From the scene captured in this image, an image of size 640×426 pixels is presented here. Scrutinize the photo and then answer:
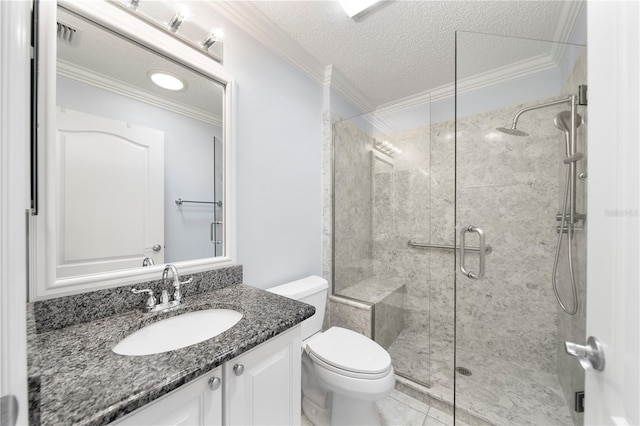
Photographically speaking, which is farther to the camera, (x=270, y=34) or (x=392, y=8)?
(x=270, y=34)

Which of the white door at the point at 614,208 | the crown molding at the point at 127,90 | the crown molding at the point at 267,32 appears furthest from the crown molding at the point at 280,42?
the white door at the point at 614,208

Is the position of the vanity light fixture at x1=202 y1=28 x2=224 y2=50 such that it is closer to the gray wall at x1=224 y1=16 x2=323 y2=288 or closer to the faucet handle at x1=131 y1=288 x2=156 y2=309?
the gray wall at x1=224 y1=16 x2=323 y2=288

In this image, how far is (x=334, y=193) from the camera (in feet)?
6.68

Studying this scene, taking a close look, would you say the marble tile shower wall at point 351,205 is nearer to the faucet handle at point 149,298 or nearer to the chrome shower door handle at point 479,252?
the chrome shower door handle at point 479,252

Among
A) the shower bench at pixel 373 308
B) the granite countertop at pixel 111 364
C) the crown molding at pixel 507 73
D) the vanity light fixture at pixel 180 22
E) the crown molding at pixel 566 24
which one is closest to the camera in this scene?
the granite countertop at pixel 111 364

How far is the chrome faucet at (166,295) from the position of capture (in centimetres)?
97

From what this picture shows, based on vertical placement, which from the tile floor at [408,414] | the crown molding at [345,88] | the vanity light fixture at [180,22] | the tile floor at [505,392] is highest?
the crown molding at [345,88]


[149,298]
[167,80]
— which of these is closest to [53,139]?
[167,80]

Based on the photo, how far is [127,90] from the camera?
1.03 meters

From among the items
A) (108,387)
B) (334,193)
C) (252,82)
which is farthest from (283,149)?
(108,387)

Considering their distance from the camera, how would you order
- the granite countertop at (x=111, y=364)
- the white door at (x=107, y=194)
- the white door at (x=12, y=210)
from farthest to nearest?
the white door at (x=107, y=194) → the granite countertop at (x=111, y=364) → the white door at (x=12, y=210)

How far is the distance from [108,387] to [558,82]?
2.23m

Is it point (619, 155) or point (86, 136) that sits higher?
point (86, 136)

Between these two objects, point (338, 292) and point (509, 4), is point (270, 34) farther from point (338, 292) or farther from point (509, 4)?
point (338, 292)
